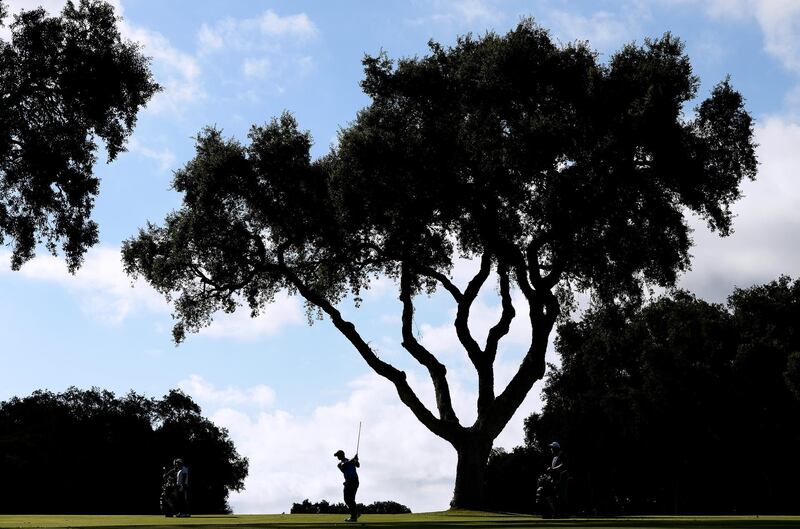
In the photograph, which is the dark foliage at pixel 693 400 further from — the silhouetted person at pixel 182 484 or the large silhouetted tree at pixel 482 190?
the silhouetted person at pixel 182 484

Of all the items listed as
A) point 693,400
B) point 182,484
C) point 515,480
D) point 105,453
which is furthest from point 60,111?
point 515,480

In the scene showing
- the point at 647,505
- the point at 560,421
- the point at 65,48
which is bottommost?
the point at 647,505

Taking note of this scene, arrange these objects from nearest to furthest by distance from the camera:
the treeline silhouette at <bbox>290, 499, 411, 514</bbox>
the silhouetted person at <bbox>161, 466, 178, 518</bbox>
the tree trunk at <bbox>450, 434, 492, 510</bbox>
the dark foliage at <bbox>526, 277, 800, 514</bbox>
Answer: the silhouetted person at <bbox>161, 466, 178, 518</bbox> → the tree trunk at <bbox>450, 434, 492, 510</bbox> → the treeline silhouette at <bbox>290, 499, 411, 514</bbox> → the dark foliage at <bbox>526, 277, 800, 514</bbox>

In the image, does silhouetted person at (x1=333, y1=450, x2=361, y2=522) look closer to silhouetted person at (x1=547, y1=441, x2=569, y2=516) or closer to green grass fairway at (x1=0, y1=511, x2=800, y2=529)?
green grass fairway at (x1=0, y1=511, x2=800, y2=529)

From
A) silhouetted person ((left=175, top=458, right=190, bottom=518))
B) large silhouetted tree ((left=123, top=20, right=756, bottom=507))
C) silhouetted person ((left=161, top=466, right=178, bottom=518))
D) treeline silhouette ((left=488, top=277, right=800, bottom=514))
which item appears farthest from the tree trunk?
treeline silhouette ((left=488, top=277, right=800, bottom=514))

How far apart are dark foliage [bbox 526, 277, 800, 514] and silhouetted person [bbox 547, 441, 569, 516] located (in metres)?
40.0

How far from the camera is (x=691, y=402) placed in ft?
259

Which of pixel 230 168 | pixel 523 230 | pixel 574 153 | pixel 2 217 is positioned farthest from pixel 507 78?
pixel 2 217

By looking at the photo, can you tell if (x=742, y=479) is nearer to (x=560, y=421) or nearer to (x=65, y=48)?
(x=560, y=421)

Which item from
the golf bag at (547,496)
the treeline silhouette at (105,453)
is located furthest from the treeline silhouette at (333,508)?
the treeline silhouette at (105,453)

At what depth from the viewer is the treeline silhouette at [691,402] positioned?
7756 cm

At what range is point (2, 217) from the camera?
36875 mm

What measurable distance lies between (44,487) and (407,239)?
62.6 metres

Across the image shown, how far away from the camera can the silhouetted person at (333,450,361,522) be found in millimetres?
31297
